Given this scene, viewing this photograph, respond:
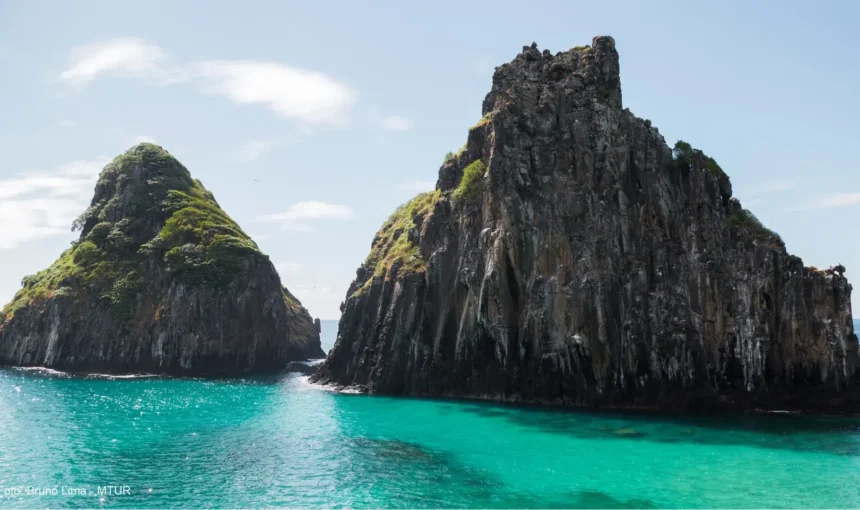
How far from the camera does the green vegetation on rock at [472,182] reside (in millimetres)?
70438

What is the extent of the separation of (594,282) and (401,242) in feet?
106

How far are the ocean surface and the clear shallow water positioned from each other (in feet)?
0.46

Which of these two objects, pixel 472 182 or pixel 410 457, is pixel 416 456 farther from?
pixel 472 182

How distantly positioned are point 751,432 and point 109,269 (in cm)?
10055

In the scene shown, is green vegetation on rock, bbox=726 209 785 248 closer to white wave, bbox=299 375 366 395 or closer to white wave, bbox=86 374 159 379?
white wave, bbox=299 375 366 395

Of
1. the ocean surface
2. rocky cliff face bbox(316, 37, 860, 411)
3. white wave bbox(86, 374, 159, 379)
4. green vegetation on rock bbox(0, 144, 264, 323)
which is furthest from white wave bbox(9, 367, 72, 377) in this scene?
rocky cliff face bbox(316, 37, 860, 411)

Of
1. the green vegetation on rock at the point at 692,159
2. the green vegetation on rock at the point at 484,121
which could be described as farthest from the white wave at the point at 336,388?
the green vegetation on rock at the point at 692,159

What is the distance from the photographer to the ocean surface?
1176 inches

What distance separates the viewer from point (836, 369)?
56188 millimetres

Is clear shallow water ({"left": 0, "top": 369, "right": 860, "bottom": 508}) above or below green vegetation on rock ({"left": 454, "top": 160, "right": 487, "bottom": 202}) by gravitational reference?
below

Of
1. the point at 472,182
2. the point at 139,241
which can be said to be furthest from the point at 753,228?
the point at 139,241

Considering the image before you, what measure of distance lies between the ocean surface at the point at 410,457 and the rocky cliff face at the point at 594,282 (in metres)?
6.18

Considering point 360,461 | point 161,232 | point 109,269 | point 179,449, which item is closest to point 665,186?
point 360,461

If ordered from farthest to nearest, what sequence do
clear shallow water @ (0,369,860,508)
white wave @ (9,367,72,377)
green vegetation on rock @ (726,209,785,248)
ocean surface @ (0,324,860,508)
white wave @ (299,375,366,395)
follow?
white wave @ (9,367,72,377), white wave @ (299,375,366,395), green vegetation on rock @ (726,209,785,248), clear shallow water @ (0,369,860,508), ocean surface @ (0,324,860,508)
